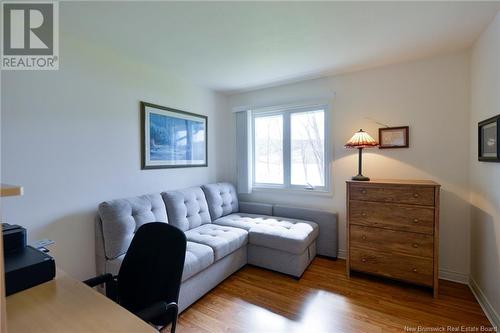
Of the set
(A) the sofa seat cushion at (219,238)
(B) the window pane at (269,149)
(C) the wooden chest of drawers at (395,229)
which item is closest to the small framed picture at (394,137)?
(C) the wooden chest of drawers at (395,229)

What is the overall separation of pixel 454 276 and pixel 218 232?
99.1 inches

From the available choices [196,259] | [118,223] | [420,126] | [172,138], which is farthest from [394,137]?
[118,223]

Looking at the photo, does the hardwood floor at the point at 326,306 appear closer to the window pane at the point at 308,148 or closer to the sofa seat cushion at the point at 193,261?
the sofa seat cushion at the point at 193,261

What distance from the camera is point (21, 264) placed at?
1167 mm

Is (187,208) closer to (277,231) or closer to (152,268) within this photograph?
(277,231)

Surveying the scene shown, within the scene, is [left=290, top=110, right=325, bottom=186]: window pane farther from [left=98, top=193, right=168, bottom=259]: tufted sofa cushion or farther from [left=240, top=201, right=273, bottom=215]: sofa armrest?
[left=98, top=193, right=168, bottom=259]: tufted sofa cushion

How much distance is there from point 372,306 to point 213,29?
8.88 ft

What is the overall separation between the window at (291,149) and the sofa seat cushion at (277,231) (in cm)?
58

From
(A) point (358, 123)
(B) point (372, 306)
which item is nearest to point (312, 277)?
(B) point (372, 306)

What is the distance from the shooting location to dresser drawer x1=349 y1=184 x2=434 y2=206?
7.16ft

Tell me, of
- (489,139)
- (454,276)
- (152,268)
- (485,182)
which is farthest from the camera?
(454,276)

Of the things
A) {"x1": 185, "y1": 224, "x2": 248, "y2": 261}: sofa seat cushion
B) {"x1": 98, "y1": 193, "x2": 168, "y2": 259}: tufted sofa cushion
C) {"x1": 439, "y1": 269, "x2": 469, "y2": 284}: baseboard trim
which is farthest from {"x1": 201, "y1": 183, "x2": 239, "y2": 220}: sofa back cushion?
{"x1": 439, "y1": 269, "x2": 469, "y2": 284}: baseboard trim

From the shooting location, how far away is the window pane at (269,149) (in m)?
3.52

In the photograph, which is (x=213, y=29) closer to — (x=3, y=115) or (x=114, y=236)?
(x=3, y=115)
